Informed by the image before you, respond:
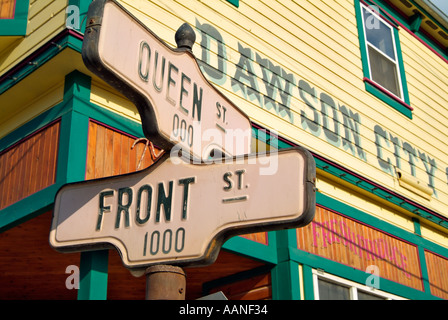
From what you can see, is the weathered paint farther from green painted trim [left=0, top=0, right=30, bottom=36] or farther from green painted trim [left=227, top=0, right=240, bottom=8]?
green painted trim [left=0, top=0, right=30, bottom=36]

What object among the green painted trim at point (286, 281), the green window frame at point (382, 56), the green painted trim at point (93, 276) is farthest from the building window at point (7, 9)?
the green window frame at point (382, 56)

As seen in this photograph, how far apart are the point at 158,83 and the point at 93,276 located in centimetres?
241

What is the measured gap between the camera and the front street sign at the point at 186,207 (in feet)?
8.04

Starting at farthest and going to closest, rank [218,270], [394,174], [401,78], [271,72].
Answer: [401,78]
[394,174]
[271,72]
[218,270]

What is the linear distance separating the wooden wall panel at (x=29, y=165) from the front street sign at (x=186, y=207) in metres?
2.29

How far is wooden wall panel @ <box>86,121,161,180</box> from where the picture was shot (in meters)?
4.98

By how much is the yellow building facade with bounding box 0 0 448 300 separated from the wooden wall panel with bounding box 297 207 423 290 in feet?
0.07

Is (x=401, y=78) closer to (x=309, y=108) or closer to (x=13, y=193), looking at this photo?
(x=309, y=108)

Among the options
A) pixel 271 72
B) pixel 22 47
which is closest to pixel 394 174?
pixel 271 72

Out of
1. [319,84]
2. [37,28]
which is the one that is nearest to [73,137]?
[37,28]

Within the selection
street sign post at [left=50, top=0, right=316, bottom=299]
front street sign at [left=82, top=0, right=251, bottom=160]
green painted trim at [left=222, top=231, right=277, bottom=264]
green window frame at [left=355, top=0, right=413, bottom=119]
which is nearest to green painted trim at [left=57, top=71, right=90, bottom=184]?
green painted trim at [left=222, top=231, right=277, bottom=264]

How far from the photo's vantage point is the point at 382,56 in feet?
32.1

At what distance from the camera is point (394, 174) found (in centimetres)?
877
